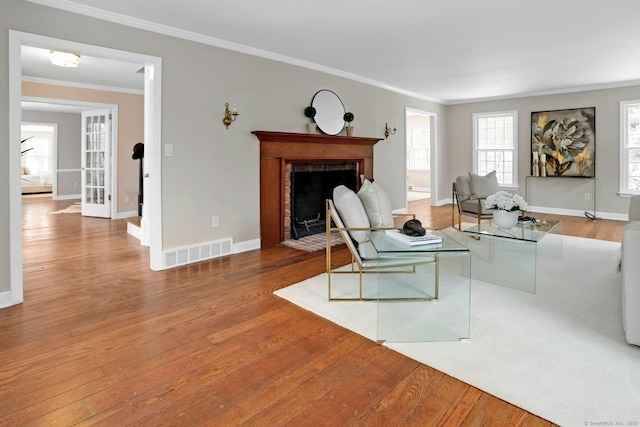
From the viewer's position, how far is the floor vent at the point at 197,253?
3910 millimetres

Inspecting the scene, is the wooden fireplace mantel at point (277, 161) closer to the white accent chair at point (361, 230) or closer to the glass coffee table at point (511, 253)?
the white accent chair at point (361, 230)

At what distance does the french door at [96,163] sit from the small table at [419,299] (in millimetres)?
6099

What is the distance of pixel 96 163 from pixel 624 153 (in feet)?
32.4

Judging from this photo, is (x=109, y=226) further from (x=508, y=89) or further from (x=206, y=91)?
(x=508, y=89)

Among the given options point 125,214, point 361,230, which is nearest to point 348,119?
point 361,230

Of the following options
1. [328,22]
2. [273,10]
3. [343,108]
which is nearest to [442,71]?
[343,108]

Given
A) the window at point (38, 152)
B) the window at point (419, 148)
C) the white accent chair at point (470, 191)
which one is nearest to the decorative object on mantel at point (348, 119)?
the white accent chair at point (470, 191)

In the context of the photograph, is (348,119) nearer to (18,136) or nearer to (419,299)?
(419,299)

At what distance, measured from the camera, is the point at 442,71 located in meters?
5.64

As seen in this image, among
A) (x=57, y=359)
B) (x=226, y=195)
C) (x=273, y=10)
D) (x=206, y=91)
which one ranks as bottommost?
(x=57, y=359)

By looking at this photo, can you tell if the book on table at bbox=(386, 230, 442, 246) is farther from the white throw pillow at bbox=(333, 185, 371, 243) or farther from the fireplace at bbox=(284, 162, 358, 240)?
the fireplace at bbox=(284, 162, 358, 240)

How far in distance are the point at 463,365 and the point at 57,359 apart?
2.27 m

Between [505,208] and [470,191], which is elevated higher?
[470,191]

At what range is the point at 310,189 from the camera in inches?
220
